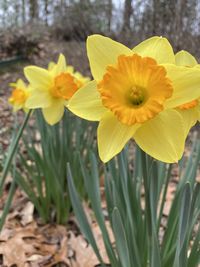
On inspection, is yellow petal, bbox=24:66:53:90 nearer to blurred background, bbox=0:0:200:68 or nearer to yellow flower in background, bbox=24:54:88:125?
yellow flower in background, bbox=24:54:88:125

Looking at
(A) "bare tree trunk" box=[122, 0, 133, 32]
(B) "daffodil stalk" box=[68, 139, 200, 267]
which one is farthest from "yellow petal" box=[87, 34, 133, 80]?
(A) "bare tree trunk" box=[122, 0, 133, 32]

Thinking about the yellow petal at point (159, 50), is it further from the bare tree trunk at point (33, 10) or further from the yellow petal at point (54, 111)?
the bare tree trunk at point (33, 10)

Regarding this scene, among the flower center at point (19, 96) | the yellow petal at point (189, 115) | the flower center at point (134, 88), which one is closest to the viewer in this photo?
the flower center at point (134, 88)

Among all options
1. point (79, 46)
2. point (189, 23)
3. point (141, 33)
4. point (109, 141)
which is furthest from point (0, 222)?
point (79, 46)

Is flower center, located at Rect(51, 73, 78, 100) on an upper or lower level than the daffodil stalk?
upper

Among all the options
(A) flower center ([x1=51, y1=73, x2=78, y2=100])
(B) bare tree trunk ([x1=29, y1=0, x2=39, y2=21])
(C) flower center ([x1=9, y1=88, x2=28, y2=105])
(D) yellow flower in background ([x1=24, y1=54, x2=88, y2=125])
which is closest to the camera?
(A) flower center ([x1=51, y1=73, x2=78, y2=100])

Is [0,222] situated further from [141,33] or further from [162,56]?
[141,33]

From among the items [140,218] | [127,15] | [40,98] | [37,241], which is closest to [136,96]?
[140,218]

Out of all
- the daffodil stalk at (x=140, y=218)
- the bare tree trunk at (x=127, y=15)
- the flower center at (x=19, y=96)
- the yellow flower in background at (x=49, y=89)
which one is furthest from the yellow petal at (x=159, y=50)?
the bare tree trunk at (x=127, y=15)
